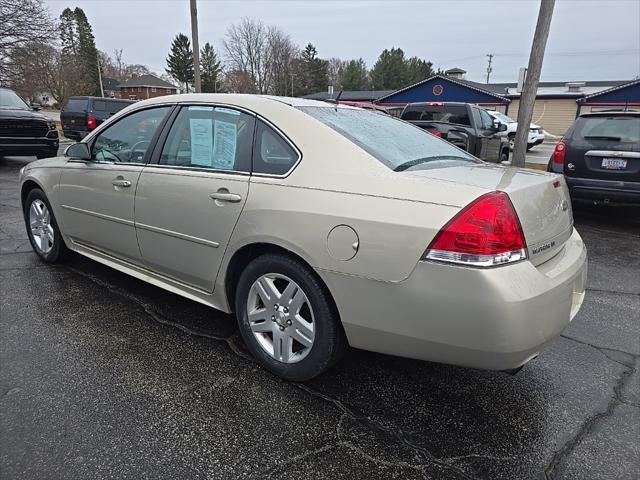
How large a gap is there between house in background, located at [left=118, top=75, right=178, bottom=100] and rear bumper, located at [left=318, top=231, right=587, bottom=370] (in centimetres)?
8846

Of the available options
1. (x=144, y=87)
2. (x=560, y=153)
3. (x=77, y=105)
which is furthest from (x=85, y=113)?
(x=144, y=87)

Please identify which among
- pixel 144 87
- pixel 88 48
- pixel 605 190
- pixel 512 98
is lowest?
pixel 605 190

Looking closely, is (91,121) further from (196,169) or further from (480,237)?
(480,237)

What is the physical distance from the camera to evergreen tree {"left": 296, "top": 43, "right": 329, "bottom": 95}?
224ft

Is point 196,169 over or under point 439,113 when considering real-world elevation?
under

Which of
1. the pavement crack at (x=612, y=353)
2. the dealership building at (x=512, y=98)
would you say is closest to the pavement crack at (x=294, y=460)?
the pavement crack at (x=612, y=353)

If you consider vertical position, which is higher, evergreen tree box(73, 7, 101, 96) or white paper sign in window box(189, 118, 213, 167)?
evergreen tree box(73, 7, 101, 96)

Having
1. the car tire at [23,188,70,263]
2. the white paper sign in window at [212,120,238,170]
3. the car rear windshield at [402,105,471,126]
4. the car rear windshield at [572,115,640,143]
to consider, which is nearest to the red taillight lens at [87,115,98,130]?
the car rear windshield at [402,105,471,126]

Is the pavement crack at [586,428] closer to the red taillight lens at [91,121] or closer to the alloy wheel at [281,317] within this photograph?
the alloy wheel at [281,317]

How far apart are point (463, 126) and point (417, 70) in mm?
72261

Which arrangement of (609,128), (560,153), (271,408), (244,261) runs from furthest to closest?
(560,153) < (609,128) < (244,261) < (271,408)

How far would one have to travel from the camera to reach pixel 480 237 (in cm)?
188

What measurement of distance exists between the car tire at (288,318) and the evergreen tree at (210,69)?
7167cm

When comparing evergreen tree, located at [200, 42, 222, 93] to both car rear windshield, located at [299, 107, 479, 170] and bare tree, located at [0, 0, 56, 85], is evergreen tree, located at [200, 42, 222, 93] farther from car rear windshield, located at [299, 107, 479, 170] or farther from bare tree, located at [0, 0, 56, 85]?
car rear windshield, located at [299, 107, 479, 170]
